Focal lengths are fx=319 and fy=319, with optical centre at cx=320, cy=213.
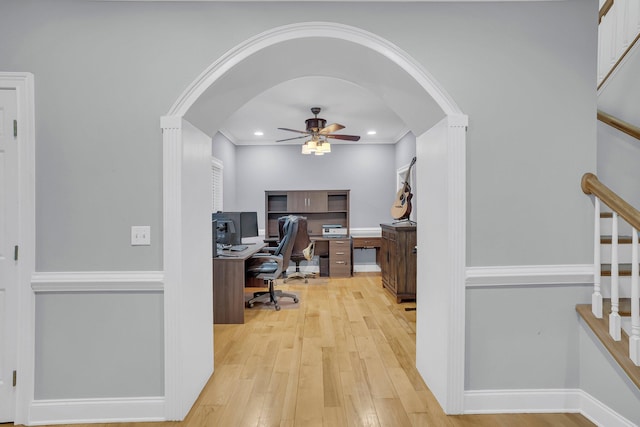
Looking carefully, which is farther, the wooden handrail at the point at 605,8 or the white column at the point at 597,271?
the wooden handrail at the point at 605,8

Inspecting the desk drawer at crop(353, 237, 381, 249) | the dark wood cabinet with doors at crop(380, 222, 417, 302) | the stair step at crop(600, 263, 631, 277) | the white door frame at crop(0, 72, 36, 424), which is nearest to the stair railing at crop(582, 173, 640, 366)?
the stair step at crop(600, 263, 631, 277)

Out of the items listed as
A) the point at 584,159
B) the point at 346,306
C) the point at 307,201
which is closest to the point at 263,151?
the point at 307,201

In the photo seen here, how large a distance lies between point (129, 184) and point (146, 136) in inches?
12.1

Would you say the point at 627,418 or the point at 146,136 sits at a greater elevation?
the point at 146,136

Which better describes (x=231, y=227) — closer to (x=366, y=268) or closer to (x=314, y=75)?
(x=314, y=75)

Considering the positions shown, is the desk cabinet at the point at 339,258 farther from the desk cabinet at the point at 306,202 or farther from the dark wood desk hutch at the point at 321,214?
the desk cabinet at the point at 306,202

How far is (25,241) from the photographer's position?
187cm

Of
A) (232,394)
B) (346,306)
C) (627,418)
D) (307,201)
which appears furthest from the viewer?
(307,201)

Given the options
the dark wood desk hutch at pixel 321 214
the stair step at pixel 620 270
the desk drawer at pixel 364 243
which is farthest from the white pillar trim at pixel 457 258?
the desk drawer at pixel 364 243

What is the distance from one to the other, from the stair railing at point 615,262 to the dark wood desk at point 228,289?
9.85 feet

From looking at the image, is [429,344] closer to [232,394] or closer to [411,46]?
[232,394]

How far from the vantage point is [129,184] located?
6.34 ft

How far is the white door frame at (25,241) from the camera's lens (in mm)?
1868

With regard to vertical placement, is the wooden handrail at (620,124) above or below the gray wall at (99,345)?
above
